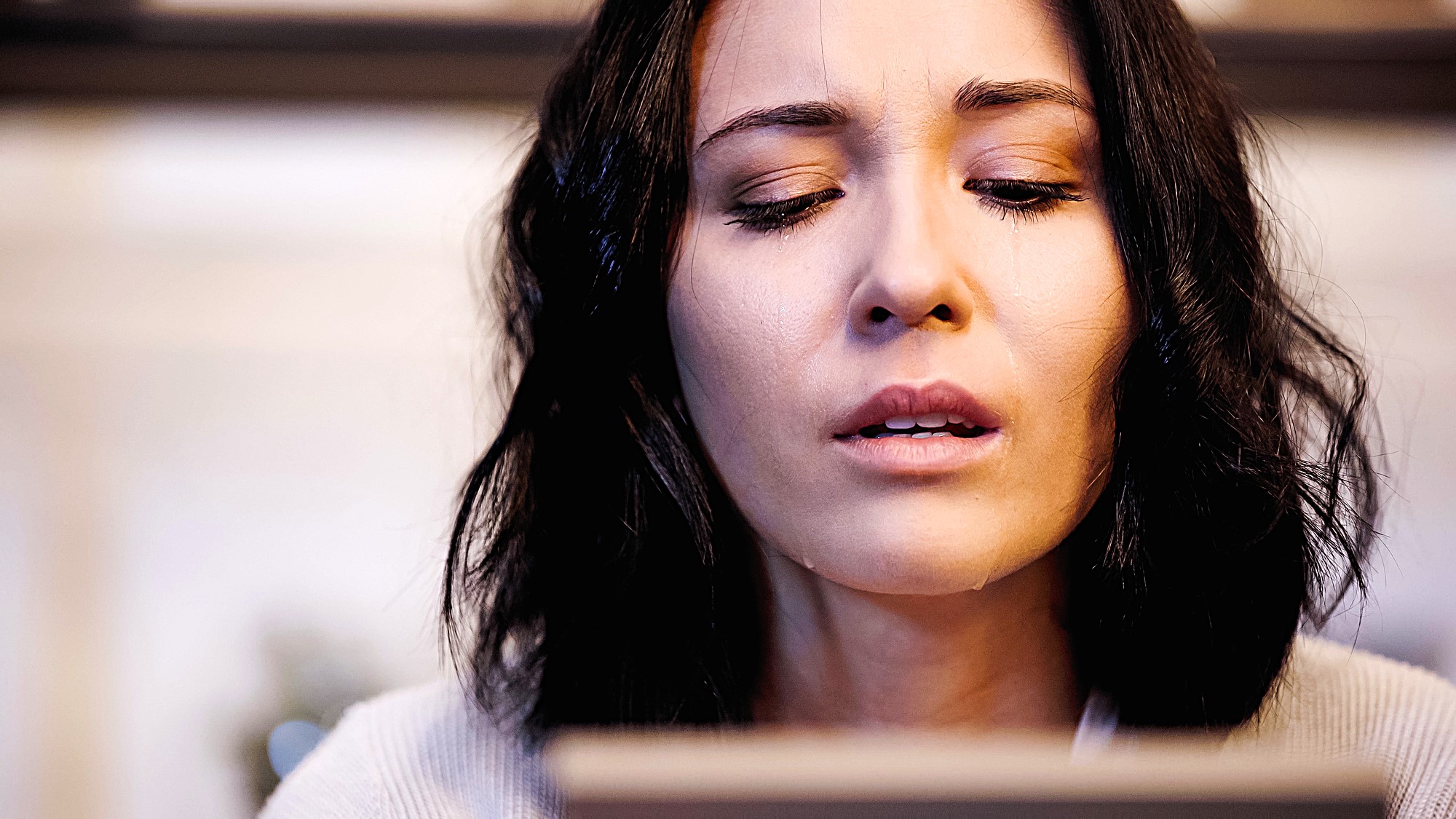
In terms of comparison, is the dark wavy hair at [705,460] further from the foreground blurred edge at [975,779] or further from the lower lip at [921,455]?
the foreground blurred edge at [975,779]

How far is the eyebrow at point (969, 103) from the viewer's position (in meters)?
0.67

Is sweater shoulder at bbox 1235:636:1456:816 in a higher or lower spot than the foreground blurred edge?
lower

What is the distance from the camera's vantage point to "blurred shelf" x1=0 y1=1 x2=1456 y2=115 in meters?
1.23

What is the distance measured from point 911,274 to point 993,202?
10 centimetres

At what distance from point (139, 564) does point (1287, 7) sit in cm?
141

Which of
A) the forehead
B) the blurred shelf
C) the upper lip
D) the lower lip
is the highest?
the blurred shelf

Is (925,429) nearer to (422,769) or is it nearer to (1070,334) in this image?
(1070,334)

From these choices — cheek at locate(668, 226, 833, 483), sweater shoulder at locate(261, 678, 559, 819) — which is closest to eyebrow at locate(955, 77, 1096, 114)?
cheek at locate(668, 226, 833, 483)

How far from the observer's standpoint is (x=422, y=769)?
832 millimetres

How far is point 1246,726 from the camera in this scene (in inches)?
30.0

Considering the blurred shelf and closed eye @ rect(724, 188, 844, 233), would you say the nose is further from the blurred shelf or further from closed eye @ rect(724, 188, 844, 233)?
the blurred shelf

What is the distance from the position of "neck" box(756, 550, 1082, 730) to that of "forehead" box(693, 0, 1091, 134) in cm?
30

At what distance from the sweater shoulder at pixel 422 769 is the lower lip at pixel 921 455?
349mm

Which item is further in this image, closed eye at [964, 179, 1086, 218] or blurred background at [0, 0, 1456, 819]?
blurred background at [0, 0, 1456, 819]
